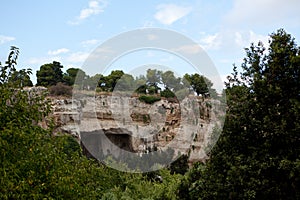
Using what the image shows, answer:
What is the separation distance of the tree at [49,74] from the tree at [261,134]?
120 feet

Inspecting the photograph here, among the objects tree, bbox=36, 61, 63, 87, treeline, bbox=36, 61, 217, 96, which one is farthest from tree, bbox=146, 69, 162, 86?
tree, bbox=36, 61, 63, 87

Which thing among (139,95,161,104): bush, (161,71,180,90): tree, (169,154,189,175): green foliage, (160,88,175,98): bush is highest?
(161,71,180,90): tree

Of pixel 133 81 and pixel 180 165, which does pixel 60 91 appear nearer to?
pixel 133 81

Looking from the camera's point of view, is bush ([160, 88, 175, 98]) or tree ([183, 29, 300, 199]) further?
bush ([160, 88, 175, 98])

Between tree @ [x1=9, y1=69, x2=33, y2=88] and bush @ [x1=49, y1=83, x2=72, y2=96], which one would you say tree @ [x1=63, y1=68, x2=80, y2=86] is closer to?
bush @ [x1=49, y1=83, x2=72, y2=96]

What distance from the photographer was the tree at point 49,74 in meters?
47.4

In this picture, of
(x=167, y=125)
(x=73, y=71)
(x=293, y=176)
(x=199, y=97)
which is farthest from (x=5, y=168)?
(x=73, y=71)

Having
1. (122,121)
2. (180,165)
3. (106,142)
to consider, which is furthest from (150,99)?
(180,165)

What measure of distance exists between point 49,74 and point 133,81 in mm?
19135

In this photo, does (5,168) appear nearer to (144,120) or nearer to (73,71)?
(144,120)

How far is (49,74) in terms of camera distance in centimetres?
4797

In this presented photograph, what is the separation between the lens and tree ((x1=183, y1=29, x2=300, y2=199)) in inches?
446

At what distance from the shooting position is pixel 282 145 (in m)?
11.6

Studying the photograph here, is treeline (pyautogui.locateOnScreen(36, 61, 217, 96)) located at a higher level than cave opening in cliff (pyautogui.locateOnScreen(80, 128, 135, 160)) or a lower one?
higher
